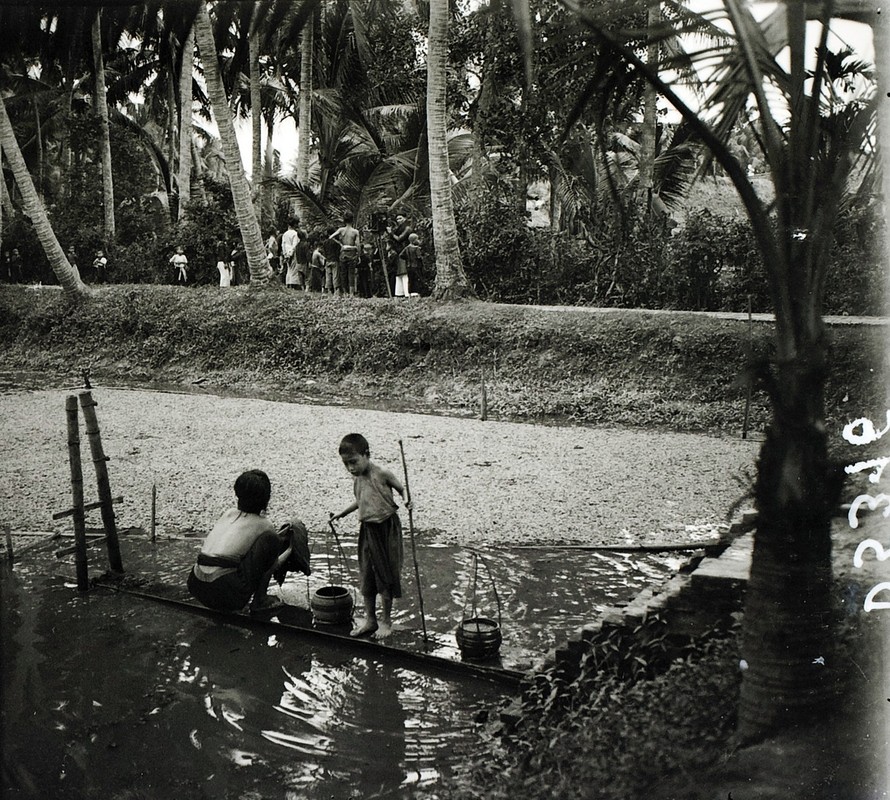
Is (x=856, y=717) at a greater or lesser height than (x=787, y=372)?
lesser

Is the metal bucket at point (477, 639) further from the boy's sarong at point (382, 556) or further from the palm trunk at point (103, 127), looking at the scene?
the palm trunk at point (103, 127)

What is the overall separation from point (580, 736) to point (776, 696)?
71 centimetres

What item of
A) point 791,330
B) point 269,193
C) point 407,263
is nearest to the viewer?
point 791,330

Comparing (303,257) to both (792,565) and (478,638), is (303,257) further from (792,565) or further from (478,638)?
(792,565)

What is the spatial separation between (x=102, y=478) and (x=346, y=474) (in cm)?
129

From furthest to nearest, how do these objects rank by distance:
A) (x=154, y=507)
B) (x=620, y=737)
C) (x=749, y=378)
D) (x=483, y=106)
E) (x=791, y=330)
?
(x=154, y=507) → (x=483, y=106) → (x=749, y=378) → (x=620, y=737) → (x=791, y=330)

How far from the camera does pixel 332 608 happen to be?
4508 mm

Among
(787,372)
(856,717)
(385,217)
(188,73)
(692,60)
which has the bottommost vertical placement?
(856,717)

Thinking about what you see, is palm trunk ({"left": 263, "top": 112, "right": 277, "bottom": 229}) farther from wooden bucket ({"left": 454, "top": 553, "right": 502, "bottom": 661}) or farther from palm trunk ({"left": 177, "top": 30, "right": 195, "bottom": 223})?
wooden bucket ({"left": 454, "top": 553, "right": 502, "bottom": 661})

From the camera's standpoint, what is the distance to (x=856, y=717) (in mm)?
3135

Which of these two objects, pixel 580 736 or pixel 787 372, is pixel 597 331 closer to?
pixel 787 372

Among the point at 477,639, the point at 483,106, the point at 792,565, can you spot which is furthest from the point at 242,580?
the point at 792,565

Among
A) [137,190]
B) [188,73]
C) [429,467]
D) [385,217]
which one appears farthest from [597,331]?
[137,190]

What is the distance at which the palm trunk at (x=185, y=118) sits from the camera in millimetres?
5115
